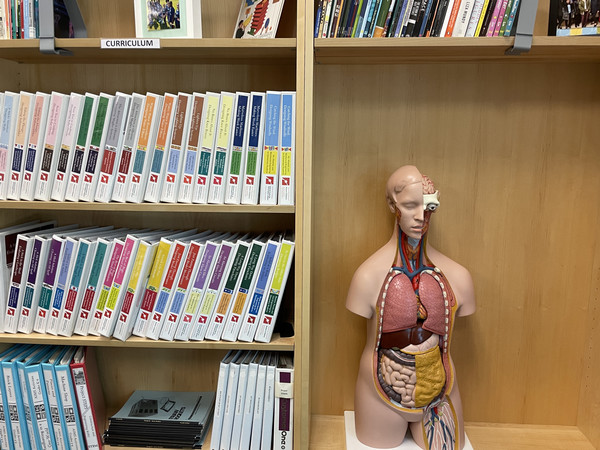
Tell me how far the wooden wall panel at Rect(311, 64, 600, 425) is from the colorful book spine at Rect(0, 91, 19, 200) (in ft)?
2.74

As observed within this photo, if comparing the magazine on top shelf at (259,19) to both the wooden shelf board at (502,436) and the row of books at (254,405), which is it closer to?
the row of books at (254,405)

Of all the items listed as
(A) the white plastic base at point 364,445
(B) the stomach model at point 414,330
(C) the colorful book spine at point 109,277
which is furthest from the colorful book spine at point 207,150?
(A) the white plastic base at point 364,445

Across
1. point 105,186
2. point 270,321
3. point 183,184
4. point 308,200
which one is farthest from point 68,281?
point 308,200

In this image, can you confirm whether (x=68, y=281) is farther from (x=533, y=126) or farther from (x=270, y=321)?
(x=533, y=126)

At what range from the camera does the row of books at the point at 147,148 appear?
1317 mm

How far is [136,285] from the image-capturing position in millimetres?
1364

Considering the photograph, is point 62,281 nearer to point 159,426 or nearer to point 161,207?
point 161,207

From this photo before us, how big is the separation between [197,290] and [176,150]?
1.26 ft

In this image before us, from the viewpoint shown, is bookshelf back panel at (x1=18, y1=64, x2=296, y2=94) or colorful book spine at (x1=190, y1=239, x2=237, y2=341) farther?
bookshelf back panel at (x1=18, y1=64, x2=296, y2=94)

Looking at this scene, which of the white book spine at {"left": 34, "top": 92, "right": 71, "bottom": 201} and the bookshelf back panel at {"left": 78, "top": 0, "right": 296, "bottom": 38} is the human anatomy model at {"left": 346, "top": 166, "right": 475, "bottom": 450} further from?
the white book spine at {"left": 34, "top": 92, "right": 71, "bottom": 201}

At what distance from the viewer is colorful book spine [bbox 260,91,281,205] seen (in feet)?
4.25

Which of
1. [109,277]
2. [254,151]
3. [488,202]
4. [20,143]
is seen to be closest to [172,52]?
[254,151]

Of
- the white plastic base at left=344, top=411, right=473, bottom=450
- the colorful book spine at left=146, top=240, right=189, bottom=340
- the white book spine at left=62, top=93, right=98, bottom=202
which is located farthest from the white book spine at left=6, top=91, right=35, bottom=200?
the white plastic base at left=344, top=411, right=473, bottom=450

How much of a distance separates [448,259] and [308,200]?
0.49 meters
